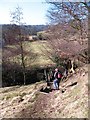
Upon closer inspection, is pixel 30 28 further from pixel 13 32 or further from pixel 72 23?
pixel 72 23

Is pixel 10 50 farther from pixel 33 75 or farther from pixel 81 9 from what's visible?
pixel 81 9

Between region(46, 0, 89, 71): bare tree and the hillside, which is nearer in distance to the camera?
the hillside

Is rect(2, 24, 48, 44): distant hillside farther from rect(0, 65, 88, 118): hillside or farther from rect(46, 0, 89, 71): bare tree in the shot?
rect(0, 65, 88, 118): hillside

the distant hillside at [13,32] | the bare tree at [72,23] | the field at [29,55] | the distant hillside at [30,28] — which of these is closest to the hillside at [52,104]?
the bare tree at [72,23]

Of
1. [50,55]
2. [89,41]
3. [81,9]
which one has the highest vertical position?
[81,9]

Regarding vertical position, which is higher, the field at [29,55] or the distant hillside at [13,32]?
the distant hillside at [13,32]

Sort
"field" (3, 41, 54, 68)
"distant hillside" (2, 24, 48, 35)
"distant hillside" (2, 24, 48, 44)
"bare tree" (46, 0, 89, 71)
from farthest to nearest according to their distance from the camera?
"field" (3, 41, 54, 68) → "distant hillside" (2, 24, 48, 35) → "distant hillside" (2, 24, 48, 44) → "bare tree" (46, 0, 89, 71)

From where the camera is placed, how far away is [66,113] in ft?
45.9

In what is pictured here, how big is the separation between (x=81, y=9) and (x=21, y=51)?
14439 mm

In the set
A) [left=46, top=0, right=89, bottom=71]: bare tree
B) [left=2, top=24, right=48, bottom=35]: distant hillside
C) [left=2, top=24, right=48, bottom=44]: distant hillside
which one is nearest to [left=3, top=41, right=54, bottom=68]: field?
[left=2, top=24, right=48, bottom=44]: distant hillside

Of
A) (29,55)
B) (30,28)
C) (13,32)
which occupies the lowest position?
(29,55)

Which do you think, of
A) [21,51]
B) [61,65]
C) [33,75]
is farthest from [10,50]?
[61,65]

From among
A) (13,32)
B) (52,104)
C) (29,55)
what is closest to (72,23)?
(52,104)

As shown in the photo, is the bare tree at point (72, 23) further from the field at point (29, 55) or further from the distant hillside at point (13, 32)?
the field at point (29, 55)
